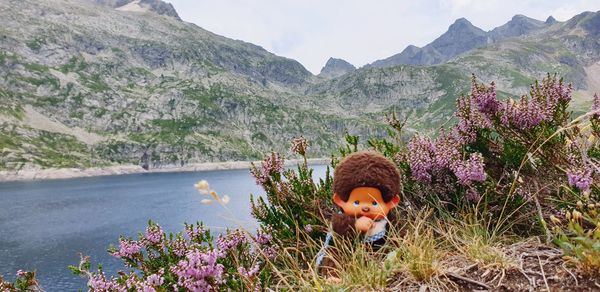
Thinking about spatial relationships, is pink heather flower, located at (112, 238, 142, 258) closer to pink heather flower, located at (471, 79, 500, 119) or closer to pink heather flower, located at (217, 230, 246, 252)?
pink heather flower, located at (217, 230, 246, 252)

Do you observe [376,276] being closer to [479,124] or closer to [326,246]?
[326,246]

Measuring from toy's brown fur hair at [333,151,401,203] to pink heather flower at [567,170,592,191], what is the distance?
5.43 ft

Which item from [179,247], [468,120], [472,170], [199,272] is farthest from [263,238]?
[468,120]

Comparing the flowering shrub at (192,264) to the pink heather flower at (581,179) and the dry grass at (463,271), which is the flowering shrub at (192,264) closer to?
the dry grass at (463,271)

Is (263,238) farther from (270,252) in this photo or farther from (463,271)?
(463,271)

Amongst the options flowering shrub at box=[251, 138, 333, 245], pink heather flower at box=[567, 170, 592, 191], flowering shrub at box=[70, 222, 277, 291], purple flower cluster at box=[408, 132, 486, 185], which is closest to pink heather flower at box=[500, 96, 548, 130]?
purple flower cluster at box=[408, 132, 486, 185]

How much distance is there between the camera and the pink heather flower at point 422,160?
4.36 m

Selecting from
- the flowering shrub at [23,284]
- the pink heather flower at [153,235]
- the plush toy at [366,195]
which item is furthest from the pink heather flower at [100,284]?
the plush toy at [366,195]

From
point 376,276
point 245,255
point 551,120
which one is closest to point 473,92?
point 551,120

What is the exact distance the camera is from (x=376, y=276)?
2.99m

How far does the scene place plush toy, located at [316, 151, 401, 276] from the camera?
13.8 ft

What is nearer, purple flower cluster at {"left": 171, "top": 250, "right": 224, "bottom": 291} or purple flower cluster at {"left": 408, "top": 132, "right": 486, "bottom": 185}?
purple flower cluster at {"left": 171, "top": 250, "right": 224, "bottom": 291}

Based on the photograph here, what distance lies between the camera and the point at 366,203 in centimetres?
438

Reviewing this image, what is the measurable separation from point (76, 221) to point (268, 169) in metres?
91.3
